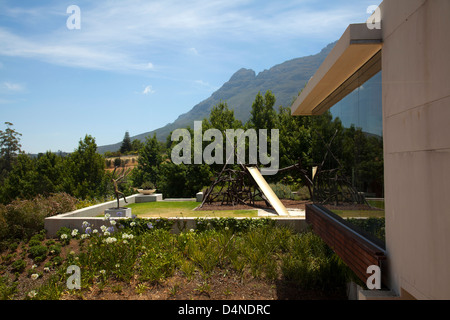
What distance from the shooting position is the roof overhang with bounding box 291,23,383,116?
3.09 metres

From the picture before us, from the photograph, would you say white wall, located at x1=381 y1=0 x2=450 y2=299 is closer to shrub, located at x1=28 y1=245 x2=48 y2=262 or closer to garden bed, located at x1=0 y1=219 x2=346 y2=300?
garden bed, located at x1=0 y1=219 x2=346 y2=300

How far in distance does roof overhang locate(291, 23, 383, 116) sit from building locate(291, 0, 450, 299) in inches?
0.4

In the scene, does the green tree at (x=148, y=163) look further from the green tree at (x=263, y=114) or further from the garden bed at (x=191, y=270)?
the garden bed at (x=191, y=270)

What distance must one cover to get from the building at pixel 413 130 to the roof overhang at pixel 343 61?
0.01 metres

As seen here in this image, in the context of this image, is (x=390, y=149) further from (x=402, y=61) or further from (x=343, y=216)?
(x=343, y=216)

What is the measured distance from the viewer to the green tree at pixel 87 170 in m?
18.8

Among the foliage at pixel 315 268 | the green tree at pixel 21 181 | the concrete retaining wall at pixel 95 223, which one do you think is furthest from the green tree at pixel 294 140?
the green tree at pixel 21 181

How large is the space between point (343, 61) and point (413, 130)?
1650 millimetres

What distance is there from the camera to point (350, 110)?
4316mm

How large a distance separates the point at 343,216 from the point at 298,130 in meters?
14.7

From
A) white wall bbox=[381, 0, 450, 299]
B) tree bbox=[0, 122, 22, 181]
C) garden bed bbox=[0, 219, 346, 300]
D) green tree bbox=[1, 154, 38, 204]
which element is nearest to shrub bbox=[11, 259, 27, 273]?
garden bed bbox=[0, 219, 346, 300]

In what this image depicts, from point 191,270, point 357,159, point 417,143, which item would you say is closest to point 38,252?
point 191,270

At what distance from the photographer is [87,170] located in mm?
19266
